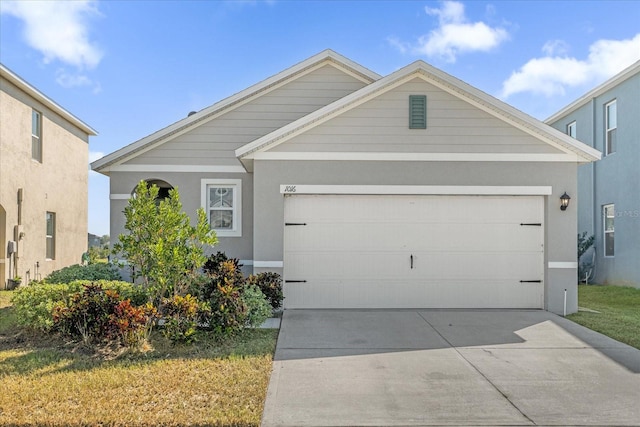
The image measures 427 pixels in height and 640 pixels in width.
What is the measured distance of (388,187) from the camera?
9367 millimetres

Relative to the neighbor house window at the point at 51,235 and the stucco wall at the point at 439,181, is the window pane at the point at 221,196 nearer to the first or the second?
the stucco wall at the point at 439,181

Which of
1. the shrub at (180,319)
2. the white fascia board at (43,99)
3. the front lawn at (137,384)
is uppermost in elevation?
the white fascia board at (43,99)

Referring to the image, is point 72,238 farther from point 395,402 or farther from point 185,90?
point 395,402

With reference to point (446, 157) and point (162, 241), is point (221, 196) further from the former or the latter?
point (446, 157)

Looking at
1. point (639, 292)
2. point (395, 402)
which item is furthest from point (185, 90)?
point (639, 292)

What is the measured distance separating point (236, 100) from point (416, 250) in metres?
5.90

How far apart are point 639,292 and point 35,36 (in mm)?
18079

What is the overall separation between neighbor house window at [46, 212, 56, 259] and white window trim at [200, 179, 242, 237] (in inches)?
315

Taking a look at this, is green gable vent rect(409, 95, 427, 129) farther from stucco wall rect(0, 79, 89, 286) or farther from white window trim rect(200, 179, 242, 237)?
stucco wall rect(0, 79, 89, 286)

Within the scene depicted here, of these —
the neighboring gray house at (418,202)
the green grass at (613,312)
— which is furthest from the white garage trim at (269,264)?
the green grass at (613,312)

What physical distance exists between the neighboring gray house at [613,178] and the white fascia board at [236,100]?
795cm

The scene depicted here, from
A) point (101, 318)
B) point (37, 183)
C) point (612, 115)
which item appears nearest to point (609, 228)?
point (612, 115)

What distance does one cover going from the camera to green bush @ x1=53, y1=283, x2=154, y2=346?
6.32 metres

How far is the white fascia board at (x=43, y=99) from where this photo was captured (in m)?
13.0
